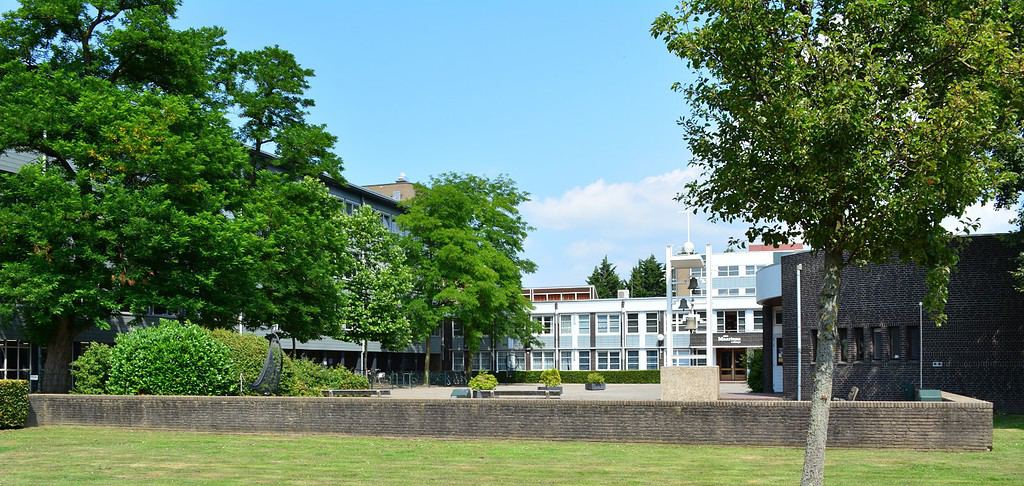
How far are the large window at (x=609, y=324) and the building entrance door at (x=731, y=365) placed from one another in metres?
8.96

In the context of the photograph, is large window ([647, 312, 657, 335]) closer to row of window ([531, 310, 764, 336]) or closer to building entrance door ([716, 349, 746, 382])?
row of window ([531, 310, 764, 336])

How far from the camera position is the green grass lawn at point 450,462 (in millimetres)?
14961

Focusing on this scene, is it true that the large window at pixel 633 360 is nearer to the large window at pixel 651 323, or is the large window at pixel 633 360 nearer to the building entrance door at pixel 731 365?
the large window at pixel 651 323

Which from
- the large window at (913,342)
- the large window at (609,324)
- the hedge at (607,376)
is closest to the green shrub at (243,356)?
the large window at (913,342)

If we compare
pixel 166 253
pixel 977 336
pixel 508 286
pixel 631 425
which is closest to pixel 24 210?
pixel 166 253

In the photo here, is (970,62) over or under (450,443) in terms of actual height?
over

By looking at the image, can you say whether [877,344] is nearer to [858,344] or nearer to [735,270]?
[858,344]

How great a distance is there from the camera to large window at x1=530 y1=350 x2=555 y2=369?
85.6 meters

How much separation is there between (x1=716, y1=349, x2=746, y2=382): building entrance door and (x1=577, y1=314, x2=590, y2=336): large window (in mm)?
11485

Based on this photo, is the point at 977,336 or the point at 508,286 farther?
the point at 508,286

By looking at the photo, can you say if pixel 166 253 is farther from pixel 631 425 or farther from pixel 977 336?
pixel 977 336

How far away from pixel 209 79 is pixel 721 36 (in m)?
31.4

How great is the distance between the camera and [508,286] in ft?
214

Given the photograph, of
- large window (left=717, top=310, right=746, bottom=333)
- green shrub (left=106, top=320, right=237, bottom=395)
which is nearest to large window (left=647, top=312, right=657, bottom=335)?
large window (left=717, top=310, right=746, bottom=333)
